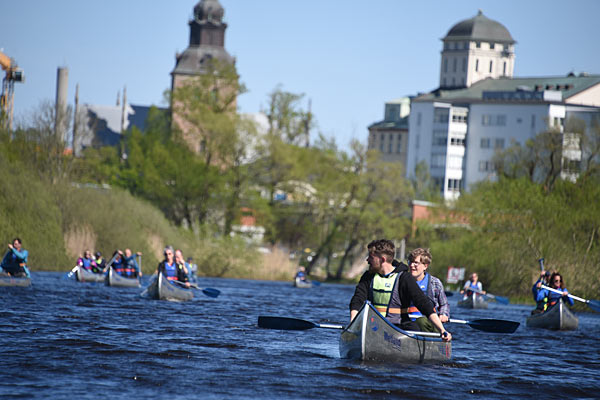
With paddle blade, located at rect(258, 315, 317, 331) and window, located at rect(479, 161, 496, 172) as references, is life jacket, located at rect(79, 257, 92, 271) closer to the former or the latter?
paddle blade, located at rect(258, 315, 317, 331)

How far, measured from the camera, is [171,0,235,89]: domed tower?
11000 centimetres

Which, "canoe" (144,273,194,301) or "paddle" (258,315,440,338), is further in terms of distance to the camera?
"canoe" (144,273,194,301)

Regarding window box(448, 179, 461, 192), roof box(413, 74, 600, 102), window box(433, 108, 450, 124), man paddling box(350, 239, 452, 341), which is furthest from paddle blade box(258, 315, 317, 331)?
window box(433, 108, 450, 124)

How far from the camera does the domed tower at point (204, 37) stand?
11000 centimetres

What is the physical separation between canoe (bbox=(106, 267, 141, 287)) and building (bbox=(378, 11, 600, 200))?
7563 centimetres

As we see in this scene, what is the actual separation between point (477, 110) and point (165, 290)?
89.8 metres

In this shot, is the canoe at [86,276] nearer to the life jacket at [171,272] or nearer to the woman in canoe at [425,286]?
the life jacket at [171,272]

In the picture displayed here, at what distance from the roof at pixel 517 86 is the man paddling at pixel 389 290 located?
102 m

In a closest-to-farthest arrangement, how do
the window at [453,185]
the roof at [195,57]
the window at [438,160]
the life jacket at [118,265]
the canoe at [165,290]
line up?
1. the canoe at [165,290]
2. the life jacket at [118,265]
3. the roof at [195,57]
4. the window at [453,185]
5. the window at [438,160]

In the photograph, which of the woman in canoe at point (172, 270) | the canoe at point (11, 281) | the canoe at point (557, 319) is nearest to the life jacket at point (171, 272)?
the woman in canoe at point (172, 270)

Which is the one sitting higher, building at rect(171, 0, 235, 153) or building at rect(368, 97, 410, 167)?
building at rect(171, 0, 235, 153)

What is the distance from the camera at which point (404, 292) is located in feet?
47.9

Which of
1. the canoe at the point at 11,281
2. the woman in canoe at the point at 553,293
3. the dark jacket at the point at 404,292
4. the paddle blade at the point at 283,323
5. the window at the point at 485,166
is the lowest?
the canoe at the point at 11,281

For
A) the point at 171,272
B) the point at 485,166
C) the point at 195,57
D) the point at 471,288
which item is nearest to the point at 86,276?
the point at 171,272
